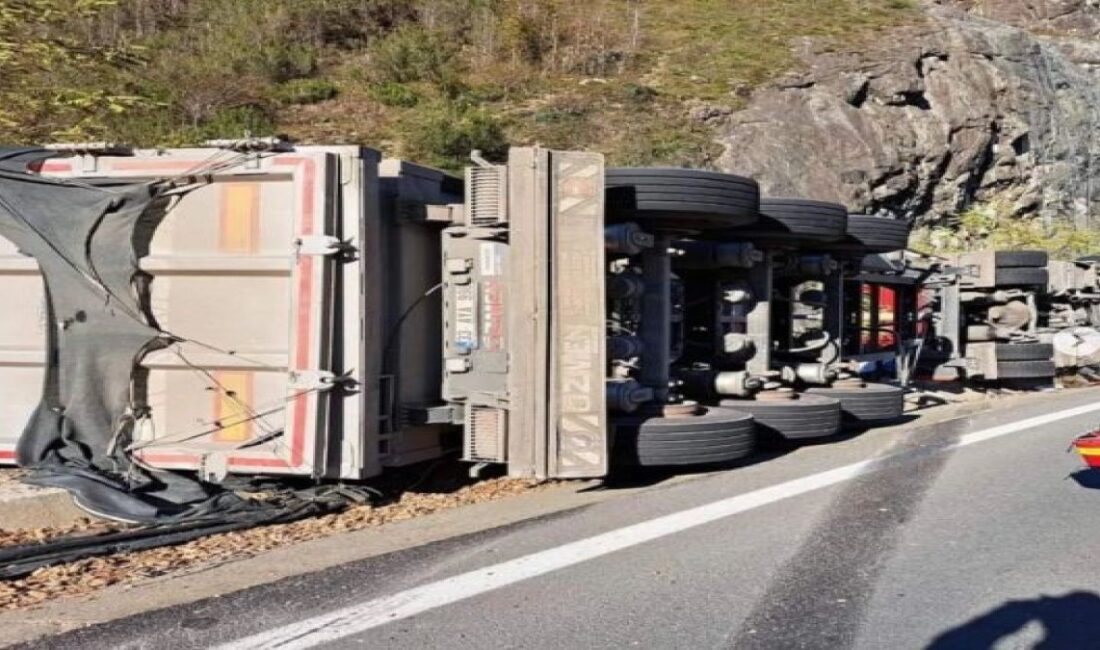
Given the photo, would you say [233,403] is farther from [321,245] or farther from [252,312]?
[321,245]

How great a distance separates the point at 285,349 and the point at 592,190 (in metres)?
1.84

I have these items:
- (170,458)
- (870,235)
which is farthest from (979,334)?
(170,458)

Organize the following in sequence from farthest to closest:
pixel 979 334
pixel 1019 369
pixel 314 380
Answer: pixel 979 334 → pixel 1019 369 → pixel 314 380

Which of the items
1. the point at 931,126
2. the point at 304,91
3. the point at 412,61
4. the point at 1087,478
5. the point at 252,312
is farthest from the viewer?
the point at 931,126

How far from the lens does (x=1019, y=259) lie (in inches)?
470

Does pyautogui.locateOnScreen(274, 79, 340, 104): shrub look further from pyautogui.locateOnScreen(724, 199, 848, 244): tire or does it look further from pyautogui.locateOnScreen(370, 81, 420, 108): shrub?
pyautogui.locateOnScreen(724, 199, 848, 244): tire

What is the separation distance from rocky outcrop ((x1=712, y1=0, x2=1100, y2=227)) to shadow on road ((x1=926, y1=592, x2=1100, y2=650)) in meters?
20.3

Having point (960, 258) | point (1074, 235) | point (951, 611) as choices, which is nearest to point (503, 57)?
point (1074, 235)

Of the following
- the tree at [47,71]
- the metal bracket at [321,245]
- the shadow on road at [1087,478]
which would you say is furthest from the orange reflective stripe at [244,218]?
the shadow on road at [1087,478]

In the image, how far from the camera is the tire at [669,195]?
6141 mm

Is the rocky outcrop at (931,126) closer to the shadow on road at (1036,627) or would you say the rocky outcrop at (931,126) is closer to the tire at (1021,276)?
the tire at (1021,276)

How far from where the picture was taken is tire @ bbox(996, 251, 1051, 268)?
1194cm

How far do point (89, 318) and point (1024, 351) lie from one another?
9.85 metres

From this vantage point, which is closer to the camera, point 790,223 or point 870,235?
point 790,223
